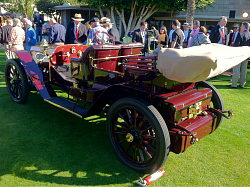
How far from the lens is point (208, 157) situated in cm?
306

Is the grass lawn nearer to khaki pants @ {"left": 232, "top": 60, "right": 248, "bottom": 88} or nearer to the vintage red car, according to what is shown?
the vintage red car

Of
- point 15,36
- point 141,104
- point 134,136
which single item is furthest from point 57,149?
point 15,36

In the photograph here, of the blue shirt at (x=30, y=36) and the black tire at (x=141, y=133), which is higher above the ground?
the blue shirt at (x=30, y=36)

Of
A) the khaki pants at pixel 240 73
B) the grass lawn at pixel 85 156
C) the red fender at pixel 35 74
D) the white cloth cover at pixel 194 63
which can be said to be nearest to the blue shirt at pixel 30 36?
the red fender at pixel 35 74

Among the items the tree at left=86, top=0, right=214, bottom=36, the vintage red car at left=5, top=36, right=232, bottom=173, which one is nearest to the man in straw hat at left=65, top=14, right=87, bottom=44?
the vintage red car at left=5, top=36, right=232, bottom=173

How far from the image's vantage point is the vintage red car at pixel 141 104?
2.50m

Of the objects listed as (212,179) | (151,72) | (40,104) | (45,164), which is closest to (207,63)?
(151,72)

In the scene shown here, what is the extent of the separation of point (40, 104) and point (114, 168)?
107 inches

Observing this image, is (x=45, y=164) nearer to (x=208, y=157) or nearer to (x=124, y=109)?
(x=124, y=109)

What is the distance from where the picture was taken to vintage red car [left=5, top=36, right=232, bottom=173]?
2.50m

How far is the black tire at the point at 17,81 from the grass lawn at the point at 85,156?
42cm

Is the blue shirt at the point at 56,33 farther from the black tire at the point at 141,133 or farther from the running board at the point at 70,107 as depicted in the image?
the black tire at the point at 141,133

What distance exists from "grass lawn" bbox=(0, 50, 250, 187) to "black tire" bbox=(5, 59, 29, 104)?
42cm

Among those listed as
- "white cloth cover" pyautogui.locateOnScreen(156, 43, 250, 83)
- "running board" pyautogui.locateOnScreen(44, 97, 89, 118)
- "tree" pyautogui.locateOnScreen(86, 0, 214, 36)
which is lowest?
"running board" pyautogui.locateOnScreen(44, 97, 89, 118)
